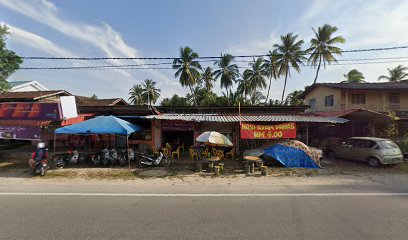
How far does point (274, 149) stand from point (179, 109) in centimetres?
796

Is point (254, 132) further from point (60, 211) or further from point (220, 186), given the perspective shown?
point (60, 211)

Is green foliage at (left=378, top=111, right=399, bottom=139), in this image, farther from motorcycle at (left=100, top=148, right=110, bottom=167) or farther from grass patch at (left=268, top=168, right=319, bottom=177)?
motorcycle at (left=100, top=148, right=110, bottom=167)

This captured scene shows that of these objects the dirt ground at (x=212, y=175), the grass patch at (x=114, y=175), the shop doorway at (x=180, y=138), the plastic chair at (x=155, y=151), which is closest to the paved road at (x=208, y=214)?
the dirt ground at (x=212, y=175)

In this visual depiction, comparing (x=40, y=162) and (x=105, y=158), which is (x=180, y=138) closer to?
(x=105, y=158)

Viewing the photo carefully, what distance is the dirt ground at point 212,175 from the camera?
766 centimetres

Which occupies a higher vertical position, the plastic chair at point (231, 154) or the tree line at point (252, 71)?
the tree line at point (252, 71)

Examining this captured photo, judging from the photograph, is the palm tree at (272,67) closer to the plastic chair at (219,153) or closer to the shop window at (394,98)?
the shop window at (394,98)

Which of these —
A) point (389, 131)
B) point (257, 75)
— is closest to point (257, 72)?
point (257, 75)

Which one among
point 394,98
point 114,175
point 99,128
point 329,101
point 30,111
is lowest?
point 114,175

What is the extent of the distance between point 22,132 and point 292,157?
15749mm

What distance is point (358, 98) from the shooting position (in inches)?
777

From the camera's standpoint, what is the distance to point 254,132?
1128 cm

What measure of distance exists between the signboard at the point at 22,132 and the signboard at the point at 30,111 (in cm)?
68

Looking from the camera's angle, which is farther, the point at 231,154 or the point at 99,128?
the point at 231,154
